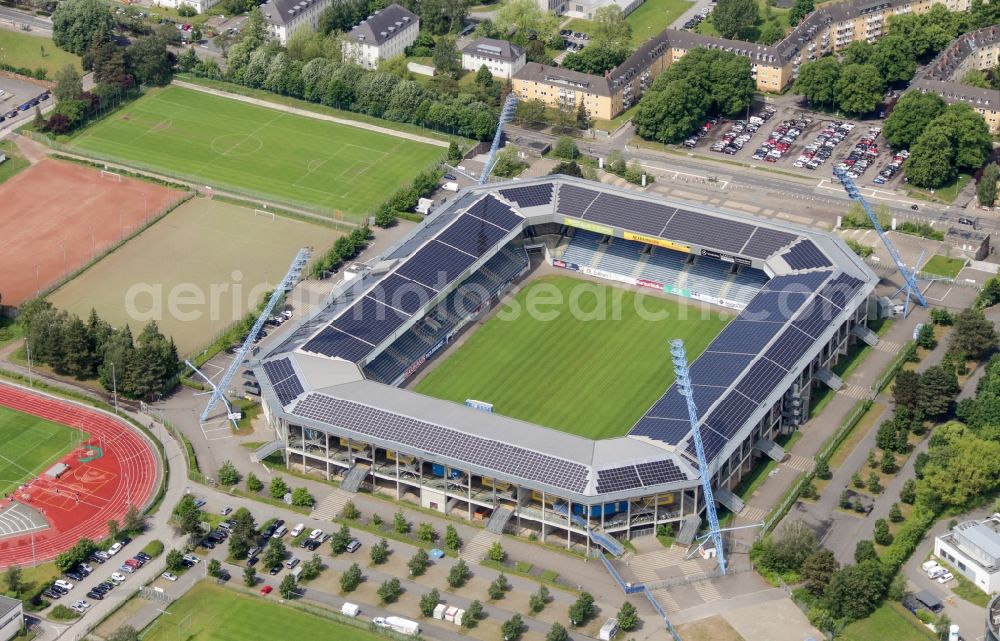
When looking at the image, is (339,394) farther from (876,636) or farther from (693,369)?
(876,636)

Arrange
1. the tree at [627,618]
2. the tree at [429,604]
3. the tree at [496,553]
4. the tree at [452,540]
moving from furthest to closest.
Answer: the tree at [452,540] < the tree at [496,553] < the tree at [429,604] < the tree at [627,618]

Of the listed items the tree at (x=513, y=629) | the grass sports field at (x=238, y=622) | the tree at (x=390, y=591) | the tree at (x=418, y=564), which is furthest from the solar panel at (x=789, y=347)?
the grass sports field at (x=238, y=622)

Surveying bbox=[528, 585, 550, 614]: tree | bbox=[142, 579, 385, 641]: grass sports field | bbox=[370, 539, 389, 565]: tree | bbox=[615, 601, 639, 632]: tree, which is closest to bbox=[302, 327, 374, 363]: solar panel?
bbox=[370, 539, 389, 565]: tree

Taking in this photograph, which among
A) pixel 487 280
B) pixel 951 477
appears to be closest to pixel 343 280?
pixel 487 280

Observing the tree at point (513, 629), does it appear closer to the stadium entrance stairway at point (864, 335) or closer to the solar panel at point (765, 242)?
the stadium entrance stairway at point (864, 335)

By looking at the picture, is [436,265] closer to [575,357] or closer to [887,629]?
[575,357]

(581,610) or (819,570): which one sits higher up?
(819,570)

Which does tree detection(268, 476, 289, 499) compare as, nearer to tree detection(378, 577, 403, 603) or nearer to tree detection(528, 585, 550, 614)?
tree detection(378, 577, 403, 603)

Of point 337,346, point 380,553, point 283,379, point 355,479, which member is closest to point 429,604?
point 380,553
